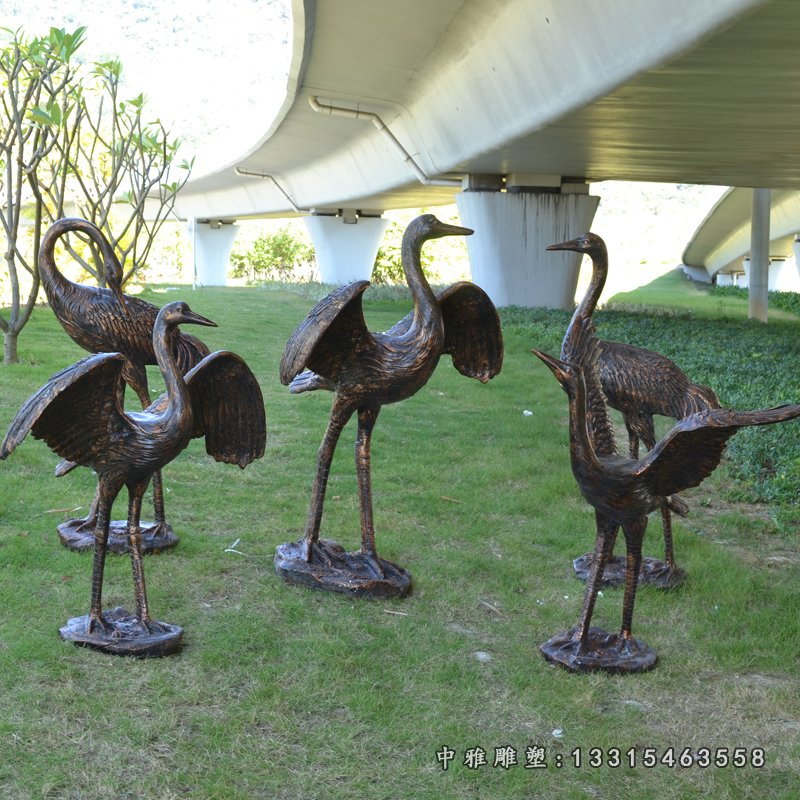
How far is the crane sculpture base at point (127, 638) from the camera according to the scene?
4.21 m

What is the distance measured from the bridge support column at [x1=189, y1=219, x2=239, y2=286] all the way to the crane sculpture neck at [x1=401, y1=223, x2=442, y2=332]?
1319 inches

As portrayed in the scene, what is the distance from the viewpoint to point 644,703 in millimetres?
4090

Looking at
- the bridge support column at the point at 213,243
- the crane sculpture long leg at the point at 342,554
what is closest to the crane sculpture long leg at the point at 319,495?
the crane sculpture long leg at the point at 342,554

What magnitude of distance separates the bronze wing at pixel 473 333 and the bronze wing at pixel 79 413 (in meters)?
2.05

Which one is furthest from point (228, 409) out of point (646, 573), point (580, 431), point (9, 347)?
point (9, 347)

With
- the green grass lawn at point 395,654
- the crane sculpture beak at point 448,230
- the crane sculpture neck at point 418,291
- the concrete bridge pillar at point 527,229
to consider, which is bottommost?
the green grass lawn at point 395,654

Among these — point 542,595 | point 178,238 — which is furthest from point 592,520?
point 178,238

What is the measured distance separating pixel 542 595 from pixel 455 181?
14.6 m

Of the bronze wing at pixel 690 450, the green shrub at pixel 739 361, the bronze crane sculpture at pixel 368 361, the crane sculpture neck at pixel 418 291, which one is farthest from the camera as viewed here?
the green shrub at pixel 739 361

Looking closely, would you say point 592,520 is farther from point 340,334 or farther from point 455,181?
point 455,181

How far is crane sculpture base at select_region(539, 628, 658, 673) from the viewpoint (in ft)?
14.1

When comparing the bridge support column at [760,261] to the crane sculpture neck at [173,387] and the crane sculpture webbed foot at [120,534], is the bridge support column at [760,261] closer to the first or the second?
the crane sculpture webbed foot at [120,534]

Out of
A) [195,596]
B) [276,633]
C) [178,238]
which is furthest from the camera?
[178,238]

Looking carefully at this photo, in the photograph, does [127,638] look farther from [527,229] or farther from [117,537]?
[527,229]
